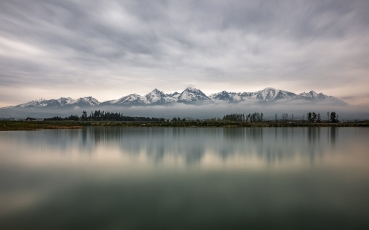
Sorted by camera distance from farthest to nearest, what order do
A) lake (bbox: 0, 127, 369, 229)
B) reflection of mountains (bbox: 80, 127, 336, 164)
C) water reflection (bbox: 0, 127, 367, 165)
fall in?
reflection of mountains (bbox: 80, 127, 336, 164) < water reflection (bbox: 0, 127, 367, 165) < lake (bbox: 0, 127, 369, 229)

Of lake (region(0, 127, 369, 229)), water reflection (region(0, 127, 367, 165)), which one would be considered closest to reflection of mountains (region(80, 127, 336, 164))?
water reflection (region(0, 127, 367, 165))

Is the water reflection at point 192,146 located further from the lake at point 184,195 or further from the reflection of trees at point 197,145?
the lake at point 184,195

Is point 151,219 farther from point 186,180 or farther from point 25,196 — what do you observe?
point 25,196

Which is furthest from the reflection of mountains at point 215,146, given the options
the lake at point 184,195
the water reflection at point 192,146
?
the lake at point 184,195

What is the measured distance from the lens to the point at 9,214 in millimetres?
8391

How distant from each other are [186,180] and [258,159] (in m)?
8.96

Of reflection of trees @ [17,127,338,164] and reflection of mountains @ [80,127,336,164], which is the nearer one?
reflection of trees @ [17,127,338,164]

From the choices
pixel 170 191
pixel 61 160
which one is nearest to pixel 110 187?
pixel 170 191

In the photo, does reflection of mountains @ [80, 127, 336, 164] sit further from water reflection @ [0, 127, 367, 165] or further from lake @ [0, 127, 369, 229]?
lake @ [0, 127, 369, 229]

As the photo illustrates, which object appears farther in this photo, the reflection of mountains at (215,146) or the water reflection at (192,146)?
the reflection of mountains at (215,146)

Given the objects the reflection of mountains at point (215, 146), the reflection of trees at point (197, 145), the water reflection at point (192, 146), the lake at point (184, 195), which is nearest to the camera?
the lake at point (184, 195)

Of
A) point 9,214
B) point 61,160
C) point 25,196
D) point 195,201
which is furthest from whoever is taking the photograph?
point 61,160

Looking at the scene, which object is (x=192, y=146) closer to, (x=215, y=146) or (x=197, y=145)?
(x=197, y=145)

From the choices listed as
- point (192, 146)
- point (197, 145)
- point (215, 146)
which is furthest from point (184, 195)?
point (197, 145)
